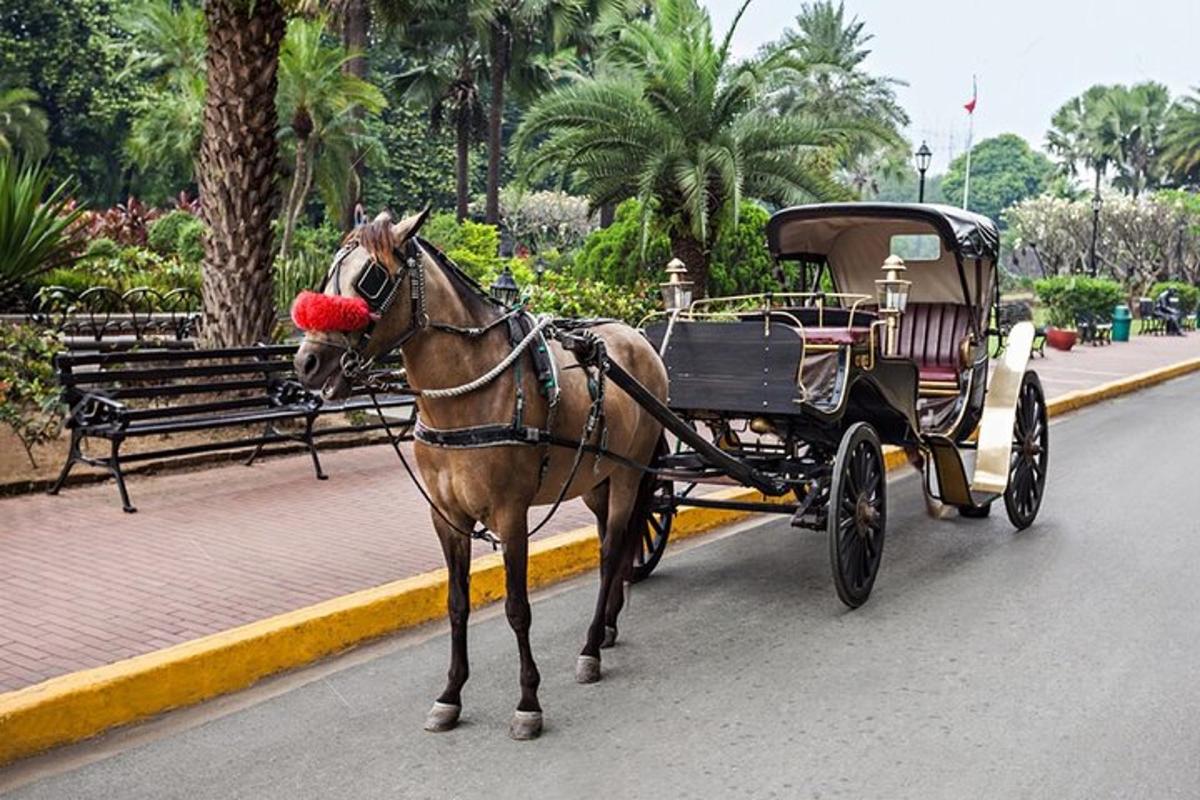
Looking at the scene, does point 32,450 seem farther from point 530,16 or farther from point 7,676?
point 530,16

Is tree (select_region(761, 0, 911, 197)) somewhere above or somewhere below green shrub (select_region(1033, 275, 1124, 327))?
above

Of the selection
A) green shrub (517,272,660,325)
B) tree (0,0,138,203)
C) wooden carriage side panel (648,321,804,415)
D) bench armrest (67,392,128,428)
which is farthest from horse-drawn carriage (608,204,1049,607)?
tree (0,0,138,203)

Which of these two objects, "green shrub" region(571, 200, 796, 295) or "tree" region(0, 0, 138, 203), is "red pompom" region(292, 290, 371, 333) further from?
"tree" region(0, 0, 138, 203)

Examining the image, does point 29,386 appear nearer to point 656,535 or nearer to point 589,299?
point 656,535

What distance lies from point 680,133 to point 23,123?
34.3 meters

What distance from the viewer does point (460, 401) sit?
Result: 457 cm

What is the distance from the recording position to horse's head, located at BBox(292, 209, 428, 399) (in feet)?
13.5

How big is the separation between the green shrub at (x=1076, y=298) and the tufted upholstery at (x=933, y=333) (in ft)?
68.6

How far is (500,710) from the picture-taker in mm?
4926

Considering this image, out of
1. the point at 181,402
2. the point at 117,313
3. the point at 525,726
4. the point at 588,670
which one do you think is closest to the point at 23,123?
the point at 117,313

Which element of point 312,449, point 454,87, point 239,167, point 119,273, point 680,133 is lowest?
point 312,449

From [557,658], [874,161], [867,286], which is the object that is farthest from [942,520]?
[874,161]

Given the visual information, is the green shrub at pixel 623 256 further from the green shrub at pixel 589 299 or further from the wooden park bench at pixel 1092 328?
the wooden park bench at pixel 1092 328

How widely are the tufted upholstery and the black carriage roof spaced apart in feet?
2.87
